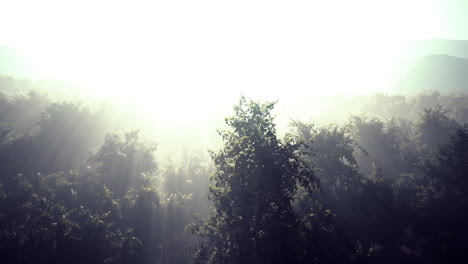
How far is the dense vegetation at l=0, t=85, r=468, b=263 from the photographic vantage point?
29.7 ft

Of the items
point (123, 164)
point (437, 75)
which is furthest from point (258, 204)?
point (437, 75)

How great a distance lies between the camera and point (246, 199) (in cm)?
882

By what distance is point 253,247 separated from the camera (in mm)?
8820

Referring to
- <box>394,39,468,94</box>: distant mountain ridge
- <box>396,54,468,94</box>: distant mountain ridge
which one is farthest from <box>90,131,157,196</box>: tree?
<box>396,54,468,94</box>: distant mountain ridge

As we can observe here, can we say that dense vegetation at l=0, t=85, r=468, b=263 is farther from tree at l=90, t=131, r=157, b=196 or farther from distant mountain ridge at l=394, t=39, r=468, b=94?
distant mountain ridge at l=394, t=39, r=468, b=94

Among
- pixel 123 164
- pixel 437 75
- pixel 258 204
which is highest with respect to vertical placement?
pixel 437 75

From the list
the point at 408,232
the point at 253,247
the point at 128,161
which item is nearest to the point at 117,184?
the point at 128,161

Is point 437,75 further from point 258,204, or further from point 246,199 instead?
point 246,199

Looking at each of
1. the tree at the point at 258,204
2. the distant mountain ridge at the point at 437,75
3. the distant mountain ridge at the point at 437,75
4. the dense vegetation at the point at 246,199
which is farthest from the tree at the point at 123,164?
the distant mountain ridge at the point at 437,75

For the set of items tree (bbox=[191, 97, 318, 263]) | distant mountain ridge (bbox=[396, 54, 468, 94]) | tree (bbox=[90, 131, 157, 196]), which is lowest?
tree (bbox=[191, 97, 318, 263])

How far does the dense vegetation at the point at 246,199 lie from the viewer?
905cm

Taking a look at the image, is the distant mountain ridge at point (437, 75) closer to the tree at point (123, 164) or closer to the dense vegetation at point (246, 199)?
the dense vegetation at point (246, 199)

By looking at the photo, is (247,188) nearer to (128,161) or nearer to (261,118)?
(261,118)

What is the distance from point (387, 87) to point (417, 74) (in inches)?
1234
